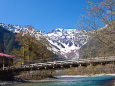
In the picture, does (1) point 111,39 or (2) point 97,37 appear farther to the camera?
(2) point 97,37

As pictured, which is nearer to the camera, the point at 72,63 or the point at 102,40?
the point at 102,40

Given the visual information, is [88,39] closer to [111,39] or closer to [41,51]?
[111,39]

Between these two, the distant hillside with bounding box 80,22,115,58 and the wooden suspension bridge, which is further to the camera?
the wooden suspension bridge

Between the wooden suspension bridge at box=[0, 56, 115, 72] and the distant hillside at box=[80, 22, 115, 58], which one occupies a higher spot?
the distant hillside at box=[80, 22, 115, 58]

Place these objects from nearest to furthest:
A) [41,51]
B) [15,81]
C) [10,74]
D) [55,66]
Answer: [55,66], [15,81], [10,74], [41,51]

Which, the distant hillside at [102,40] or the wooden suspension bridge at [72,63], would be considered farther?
the wooden suspension bridge at [72,63]

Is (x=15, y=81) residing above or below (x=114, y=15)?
below

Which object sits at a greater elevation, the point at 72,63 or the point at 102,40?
the point at 102,40

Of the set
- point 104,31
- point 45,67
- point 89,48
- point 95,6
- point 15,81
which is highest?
point 95,6

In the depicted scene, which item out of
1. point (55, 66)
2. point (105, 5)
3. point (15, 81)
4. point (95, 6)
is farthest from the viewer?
point (15, 81)

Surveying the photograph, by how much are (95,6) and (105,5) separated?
1.28 metres

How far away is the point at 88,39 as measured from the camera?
17.9m

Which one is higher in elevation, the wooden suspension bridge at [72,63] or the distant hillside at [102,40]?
the distant hillside at [102,40]

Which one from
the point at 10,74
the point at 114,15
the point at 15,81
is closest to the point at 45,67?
the point at 15,81
